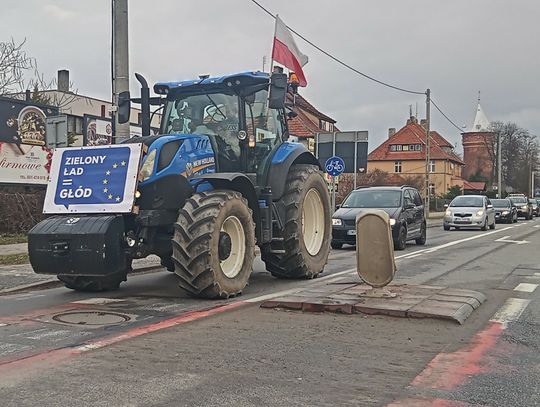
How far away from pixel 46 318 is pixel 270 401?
3.75m

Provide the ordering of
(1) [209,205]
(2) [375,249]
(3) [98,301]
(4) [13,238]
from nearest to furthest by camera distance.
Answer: (1) [209,205] < (2) [375,249] < (3) [98,301] < (4) [13,238]

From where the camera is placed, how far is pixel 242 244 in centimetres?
857

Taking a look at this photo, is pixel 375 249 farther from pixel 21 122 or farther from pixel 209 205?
pixel 21 122

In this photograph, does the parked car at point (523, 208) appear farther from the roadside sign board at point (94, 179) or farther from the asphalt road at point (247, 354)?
the roadside sign board at point (94, 179)

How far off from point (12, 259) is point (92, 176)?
5663 millimetres

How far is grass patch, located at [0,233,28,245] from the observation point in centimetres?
1656

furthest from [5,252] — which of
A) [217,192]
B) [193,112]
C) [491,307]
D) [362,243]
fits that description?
[491,307]

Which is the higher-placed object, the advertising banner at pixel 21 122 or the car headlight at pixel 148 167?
the advertising banner at pixel 21 122

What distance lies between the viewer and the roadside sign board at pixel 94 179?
7.81m

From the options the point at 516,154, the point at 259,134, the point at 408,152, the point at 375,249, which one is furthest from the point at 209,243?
the point at 516,154

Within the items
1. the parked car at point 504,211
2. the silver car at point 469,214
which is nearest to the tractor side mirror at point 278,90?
the silver car at point 469,214

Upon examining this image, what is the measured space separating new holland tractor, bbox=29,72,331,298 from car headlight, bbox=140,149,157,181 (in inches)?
0.5

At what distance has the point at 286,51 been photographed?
36.7ft

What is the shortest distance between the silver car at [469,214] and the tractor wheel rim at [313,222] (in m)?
17.6
